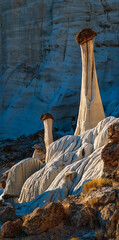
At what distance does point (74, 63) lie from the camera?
32.3m

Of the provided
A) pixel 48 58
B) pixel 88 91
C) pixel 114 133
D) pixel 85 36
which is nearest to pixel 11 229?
pixel 114 133

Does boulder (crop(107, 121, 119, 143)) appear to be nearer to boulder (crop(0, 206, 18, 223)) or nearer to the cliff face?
boulder (crop(0, 206, 18, 223))

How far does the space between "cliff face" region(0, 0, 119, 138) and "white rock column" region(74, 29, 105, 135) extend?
519 inches

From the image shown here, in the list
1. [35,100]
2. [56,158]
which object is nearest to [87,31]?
[56,158]

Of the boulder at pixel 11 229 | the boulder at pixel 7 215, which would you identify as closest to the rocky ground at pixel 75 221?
the boulder at pixel 11 229

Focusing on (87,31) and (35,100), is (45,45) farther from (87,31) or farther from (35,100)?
(87,31)

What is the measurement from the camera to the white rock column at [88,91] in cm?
1623

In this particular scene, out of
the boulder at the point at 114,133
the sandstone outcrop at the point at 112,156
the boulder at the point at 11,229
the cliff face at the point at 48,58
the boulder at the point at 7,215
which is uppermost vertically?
the cliff face at the point at 48,58

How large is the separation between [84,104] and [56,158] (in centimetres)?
401

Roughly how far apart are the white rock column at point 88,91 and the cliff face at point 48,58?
13.2 m

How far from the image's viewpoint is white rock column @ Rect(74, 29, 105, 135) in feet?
53.3

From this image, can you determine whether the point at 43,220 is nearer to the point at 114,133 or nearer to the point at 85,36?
the point at 114,133

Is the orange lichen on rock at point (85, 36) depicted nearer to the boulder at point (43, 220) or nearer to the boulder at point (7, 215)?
the boulder at point (7, 215)

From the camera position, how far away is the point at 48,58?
109ft
